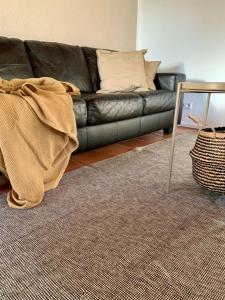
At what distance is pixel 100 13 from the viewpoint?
280cm

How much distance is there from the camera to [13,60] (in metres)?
1.84

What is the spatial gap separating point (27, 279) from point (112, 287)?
25cm

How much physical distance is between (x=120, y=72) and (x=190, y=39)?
1034 mm

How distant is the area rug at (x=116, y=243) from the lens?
73cm

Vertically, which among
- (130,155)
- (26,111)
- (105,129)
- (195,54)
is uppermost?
(195,54)

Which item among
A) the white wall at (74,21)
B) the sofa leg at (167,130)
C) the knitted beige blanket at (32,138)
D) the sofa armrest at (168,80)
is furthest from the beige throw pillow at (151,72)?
the knitted beige blanket at (32,138)

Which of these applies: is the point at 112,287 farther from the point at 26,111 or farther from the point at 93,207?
the point at 26,111

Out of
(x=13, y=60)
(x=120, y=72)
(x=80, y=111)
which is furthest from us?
(x=120, y=72)

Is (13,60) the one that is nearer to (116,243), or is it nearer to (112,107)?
(112,107)

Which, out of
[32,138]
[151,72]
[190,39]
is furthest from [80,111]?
[190,39]

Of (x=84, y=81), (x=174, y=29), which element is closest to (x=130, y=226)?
(x=84, y=81)

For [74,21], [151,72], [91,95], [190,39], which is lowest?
[91,95]

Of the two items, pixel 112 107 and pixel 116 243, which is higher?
pixel 112 107

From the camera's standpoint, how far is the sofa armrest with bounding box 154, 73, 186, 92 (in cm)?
248
